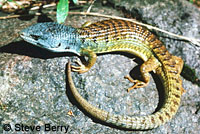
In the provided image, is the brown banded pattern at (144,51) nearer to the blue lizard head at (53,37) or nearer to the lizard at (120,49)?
the lizard at (120,49)

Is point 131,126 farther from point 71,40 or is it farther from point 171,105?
point 71,40

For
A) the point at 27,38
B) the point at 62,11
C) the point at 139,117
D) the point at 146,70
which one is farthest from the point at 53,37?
the point at 139,117

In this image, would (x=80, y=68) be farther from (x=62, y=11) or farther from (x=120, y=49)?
(x=62, y=11)

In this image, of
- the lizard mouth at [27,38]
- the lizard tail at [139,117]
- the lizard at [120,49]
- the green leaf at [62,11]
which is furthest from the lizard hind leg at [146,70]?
the lizard mouth at [27,38]

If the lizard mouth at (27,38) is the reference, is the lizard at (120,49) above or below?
below

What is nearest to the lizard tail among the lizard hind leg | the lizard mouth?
the lizard hind leg

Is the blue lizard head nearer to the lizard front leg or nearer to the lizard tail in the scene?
the lizard front leg
